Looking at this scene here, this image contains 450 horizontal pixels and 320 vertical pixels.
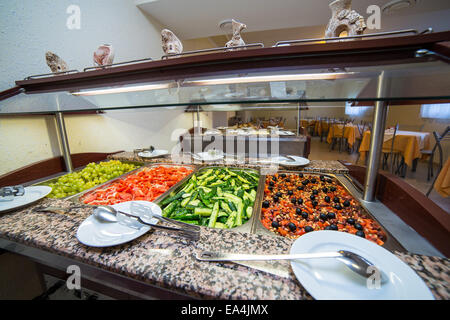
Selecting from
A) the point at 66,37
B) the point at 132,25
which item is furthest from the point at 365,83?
the point at 132,25

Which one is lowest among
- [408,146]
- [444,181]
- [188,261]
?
[444,181]

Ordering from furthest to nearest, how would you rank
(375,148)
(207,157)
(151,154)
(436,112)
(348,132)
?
(348,132) → (436,112) → (151,154) → (207,157) → (375,148)

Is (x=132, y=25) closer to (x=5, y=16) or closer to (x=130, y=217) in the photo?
(x=5, y=16)

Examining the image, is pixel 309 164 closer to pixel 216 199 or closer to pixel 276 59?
pixel 216 199

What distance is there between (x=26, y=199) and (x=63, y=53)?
1.53 metres

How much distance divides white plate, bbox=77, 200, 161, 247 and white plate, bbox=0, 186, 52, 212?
45 cm

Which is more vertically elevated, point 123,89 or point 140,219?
point 123,89

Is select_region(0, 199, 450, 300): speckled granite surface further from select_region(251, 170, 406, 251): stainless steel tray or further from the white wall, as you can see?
the white wall

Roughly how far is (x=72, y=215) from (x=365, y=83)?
121 cm

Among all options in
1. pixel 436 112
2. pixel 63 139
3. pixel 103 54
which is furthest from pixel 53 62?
pixel 436 112

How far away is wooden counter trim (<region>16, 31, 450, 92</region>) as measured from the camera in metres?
0.55

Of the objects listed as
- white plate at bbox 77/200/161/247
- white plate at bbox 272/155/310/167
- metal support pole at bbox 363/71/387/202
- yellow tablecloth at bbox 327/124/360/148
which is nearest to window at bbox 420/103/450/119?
yellow tablecloth at bbox 327/124/360/148

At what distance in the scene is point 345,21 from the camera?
30.3 inches

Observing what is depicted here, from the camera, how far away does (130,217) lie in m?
0.64
